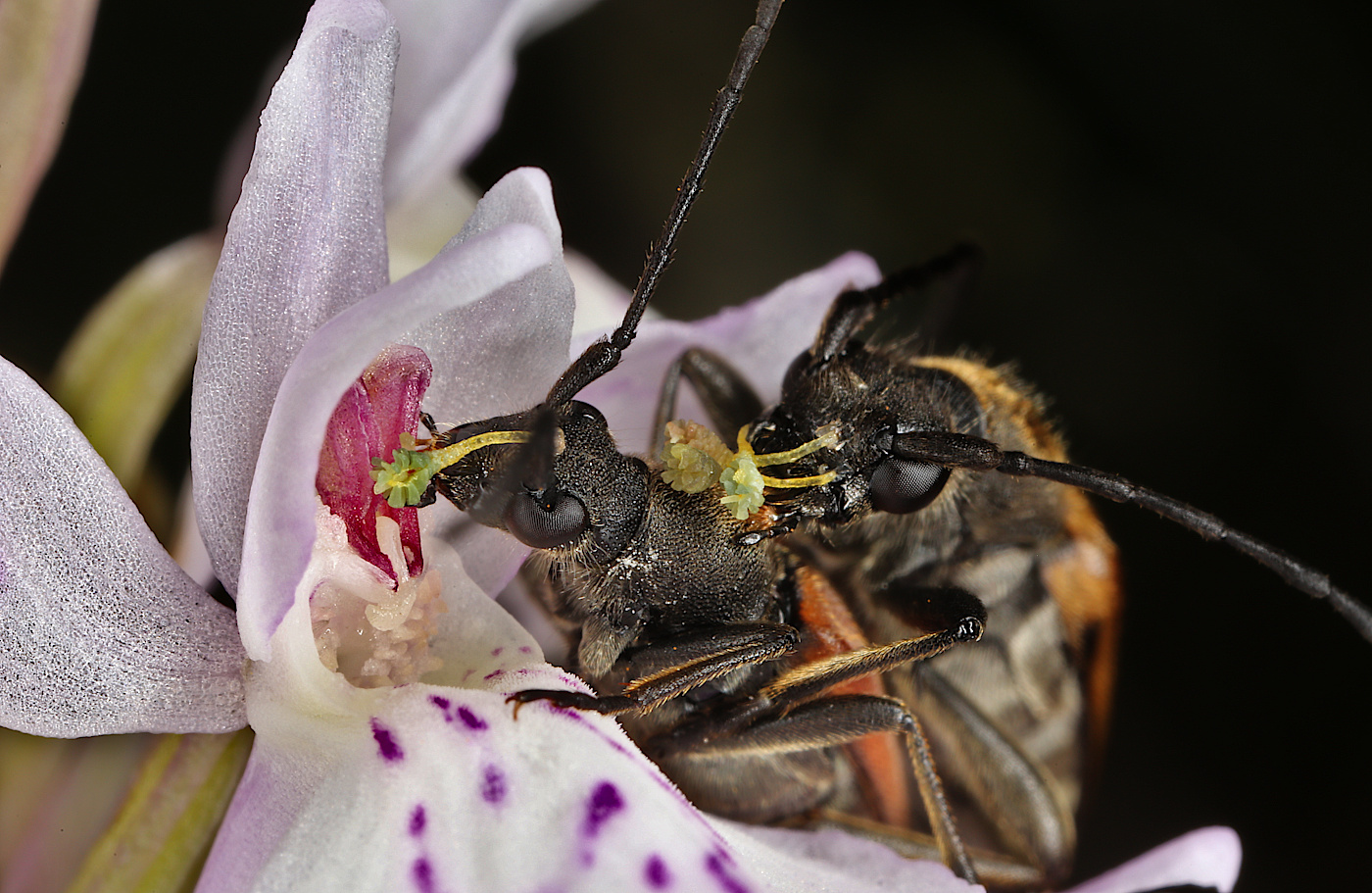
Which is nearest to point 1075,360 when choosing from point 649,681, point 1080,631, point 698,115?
point 698,115

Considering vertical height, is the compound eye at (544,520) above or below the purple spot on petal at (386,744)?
above

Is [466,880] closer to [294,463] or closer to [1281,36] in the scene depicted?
[294,463]

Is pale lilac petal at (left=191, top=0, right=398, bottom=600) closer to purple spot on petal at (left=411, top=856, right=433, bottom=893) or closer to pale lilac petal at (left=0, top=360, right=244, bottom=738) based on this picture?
pale lilac petal at (left=0, top=360, right=244, bottom=738)

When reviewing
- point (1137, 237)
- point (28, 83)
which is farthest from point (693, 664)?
point (1137, 237)

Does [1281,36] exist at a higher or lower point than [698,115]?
lower

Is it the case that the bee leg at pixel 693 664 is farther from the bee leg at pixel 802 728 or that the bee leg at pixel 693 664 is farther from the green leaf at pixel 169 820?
the green leaf at pixel 169 820

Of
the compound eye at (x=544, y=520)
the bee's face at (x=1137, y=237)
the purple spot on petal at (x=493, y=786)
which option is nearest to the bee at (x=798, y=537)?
the compound eye at (x=544, y=520)

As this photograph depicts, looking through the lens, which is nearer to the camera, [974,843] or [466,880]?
[466,880]
